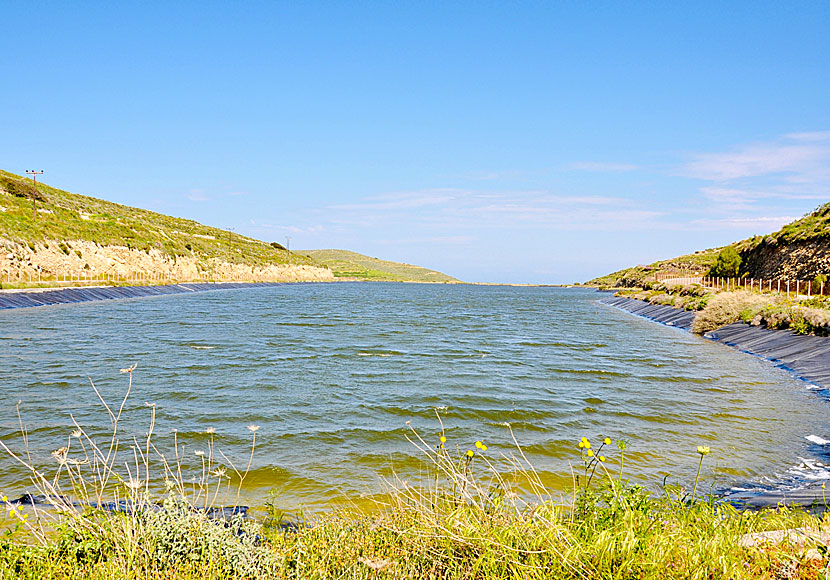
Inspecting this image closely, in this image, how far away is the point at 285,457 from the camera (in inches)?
352

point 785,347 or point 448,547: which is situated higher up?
point 448,547

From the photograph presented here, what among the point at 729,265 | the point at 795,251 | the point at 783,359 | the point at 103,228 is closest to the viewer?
the point at 783,359

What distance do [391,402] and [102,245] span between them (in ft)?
226

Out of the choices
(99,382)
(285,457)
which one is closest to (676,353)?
(285,457)

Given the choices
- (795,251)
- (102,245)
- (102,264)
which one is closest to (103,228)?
(102,245)

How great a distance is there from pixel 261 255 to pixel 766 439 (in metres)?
133

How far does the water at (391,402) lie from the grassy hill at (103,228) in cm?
4251

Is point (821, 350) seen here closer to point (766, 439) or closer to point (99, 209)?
point (766, 439)

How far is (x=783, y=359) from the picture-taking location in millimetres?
19359

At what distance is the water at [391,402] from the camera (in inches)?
344

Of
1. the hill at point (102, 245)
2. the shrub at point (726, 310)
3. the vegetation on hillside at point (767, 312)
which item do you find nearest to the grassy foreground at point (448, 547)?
the vegetation on hillside at point (767, 312)

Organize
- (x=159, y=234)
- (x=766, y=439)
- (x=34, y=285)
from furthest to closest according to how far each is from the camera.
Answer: (x=159, y=234) < (x=34, y=285) < (x=766, y=439)

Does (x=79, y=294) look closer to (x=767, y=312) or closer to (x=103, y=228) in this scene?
(x=103, y=228)

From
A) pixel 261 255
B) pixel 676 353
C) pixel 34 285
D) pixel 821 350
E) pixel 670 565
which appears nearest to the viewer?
pixel 670 565
